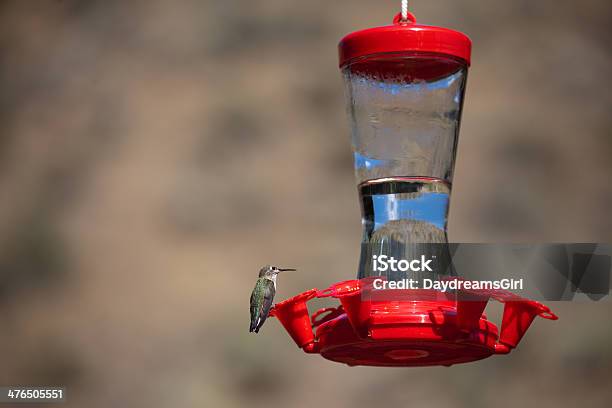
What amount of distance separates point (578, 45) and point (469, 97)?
998 millimetres

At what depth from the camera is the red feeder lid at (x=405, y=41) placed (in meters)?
4.76

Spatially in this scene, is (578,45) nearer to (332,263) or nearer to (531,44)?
(531,44)

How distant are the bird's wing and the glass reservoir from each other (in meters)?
0.37

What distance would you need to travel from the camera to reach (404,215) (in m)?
5.11

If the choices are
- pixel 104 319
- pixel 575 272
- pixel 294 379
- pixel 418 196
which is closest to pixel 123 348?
pixel 104 319

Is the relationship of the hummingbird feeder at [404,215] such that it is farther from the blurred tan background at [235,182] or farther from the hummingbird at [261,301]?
the blurred tan background at [235,182]

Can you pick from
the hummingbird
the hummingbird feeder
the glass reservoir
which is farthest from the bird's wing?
the glass reservoir

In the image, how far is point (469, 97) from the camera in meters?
12.9

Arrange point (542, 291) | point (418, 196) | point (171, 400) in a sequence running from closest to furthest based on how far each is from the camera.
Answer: point (418, 196) → point (542, 291) → point (171, 400)

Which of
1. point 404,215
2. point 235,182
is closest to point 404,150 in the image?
point 404,215

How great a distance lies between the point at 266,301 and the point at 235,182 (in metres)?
7.07

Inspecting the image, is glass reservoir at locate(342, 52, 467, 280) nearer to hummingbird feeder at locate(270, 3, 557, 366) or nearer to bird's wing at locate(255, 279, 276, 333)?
hummingbird feeder at locate(270, 3, 557, 366)

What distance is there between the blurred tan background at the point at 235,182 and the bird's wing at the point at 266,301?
486 centimetres

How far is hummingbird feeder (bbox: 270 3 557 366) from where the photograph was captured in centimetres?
462
